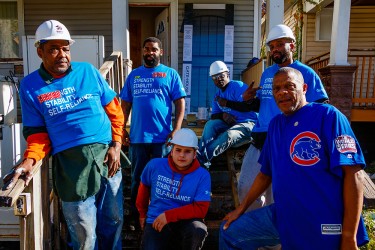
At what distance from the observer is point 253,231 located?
2.57 metres

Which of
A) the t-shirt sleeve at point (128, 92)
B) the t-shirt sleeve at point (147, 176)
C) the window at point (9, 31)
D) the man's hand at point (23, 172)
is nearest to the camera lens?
the man's hand at point (23, 172)

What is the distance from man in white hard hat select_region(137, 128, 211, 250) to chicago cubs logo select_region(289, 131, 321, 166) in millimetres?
1080

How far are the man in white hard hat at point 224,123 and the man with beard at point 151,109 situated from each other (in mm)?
579

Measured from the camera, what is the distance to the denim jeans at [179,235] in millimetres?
2982

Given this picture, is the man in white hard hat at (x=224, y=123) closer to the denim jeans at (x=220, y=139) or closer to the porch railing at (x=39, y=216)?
the denim jeans at (x=220, y=139)

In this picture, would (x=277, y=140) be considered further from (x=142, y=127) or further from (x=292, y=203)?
(x=142, y=127)

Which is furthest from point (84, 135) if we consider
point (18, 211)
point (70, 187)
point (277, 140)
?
point (277, 140)

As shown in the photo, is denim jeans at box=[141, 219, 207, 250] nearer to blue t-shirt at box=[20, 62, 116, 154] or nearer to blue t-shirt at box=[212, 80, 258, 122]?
blue t-shirt at box=[20, 62, 116, 154]

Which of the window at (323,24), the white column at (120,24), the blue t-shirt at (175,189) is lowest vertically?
the blue t-shirt at (175,189)

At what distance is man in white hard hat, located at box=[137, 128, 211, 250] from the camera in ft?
9.84

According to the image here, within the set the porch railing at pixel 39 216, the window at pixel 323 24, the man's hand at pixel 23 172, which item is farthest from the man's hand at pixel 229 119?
the window at pixel 323 24

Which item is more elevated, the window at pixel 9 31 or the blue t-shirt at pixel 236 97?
the window at pixel 9 31

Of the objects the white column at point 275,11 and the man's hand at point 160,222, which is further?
the white column at point 275,11

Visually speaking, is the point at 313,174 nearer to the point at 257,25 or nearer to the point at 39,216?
the point at 39,216
